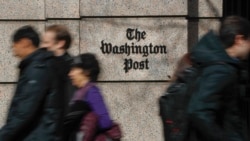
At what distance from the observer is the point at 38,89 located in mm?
5562

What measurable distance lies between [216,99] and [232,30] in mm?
498

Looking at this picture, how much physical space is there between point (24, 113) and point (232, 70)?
153 cm

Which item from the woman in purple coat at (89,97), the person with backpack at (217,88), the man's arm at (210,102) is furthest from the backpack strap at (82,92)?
the man's arm at (210,102)

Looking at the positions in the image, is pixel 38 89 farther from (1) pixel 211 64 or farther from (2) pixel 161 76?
(2) pixel 161 76

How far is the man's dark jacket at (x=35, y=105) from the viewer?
552cm

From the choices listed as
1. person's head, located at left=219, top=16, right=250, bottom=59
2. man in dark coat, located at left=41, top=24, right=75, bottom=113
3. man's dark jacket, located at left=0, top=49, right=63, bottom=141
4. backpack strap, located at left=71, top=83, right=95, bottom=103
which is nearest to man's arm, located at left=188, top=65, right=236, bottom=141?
person's head, located at left=219, top=16, right=250, bottom=59

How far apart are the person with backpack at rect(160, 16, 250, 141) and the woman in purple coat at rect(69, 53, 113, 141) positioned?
1.14 m

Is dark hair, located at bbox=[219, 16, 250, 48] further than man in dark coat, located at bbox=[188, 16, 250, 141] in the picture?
Yes

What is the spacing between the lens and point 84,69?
6.40 meters

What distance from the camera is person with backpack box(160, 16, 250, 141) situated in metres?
4.82

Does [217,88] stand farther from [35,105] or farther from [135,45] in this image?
[135,45]

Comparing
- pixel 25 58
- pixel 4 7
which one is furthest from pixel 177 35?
pixel 25 58

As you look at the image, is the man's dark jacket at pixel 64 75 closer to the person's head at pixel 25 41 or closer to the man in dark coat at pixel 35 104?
the man in dark coat at pixel 35 104

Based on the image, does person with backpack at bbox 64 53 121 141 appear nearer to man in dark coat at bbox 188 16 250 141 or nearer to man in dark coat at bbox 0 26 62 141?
man in dark coat at bbox 0 26 62 141
